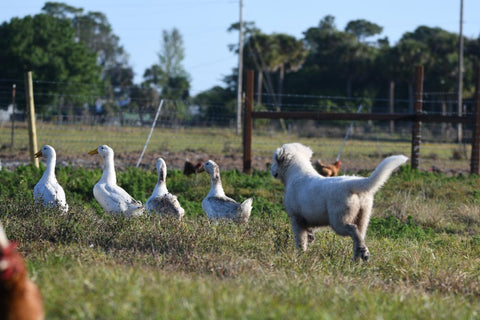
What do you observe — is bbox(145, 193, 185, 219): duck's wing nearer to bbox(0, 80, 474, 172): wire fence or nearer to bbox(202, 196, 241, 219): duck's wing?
bbox(202, 196, 241, 219): duck's wing

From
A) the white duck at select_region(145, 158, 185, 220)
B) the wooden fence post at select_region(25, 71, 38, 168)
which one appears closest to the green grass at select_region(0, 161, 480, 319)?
the white duck at select_region(145, 158, 185, 220)

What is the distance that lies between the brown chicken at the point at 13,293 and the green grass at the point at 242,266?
1.12ft

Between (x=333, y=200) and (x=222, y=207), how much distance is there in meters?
2.74

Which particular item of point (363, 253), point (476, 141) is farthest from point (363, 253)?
point (476, 141)

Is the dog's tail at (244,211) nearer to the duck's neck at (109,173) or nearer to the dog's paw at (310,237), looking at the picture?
the dog's paw at (310,237)

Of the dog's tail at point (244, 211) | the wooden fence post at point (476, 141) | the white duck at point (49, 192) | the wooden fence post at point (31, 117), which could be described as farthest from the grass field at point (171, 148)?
the dog's tail at point (244, 211)

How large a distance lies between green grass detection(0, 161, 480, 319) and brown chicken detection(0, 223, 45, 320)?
1.12ft

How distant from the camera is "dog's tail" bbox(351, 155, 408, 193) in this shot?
5.44 m

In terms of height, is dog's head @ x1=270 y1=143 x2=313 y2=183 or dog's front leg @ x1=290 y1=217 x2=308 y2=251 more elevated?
dog's head @ x1=270 y1=143 x2=313 y2=183

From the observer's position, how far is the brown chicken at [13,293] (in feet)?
10.1

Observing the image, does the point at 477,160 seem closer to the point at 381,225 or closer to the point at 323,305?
the point at 381,225

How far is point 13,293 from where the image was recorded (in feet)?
10.2

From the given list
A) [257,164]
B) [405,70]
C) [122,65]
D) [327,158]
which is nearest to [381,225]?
[257,164]

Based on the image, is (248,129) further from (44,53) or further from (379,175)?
(44,53)
